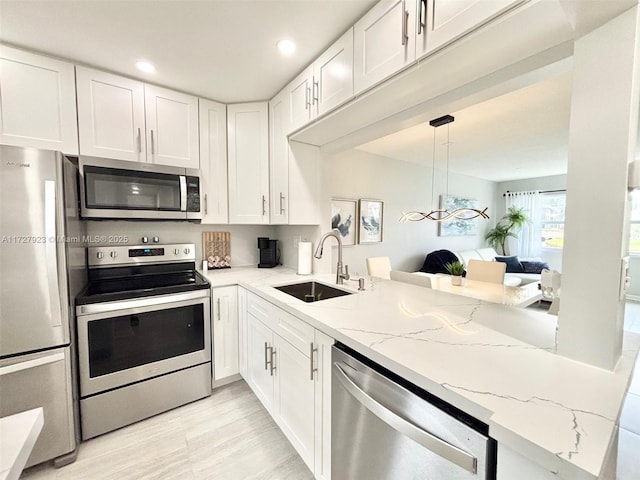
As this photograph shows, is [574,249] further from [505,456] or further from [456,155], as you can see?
[456,155]

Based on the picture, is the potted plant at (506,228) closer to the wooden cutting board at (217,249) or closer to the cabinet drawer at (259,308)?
the wooden cutting board at (217,249)

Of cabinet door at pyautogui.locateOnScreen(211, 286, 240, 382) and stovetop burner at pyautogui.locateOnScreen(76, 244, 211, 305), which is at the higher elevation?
stovetop burner at pyautogui.locateOnScreen(76, 244, 211, 305)

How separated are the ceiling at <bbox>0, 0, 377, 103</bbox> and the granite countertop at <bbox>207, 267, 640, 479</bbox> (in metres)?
1.52

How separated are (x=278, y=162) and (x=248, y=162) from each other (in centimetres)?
31

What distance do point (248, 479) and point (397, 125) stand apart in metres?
2.19

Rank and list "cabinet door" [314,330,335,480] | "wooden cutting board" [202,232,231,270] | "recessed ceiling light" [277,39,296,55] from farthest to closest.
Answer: "wooden cutting board" [202,232,231,270]
"recessed ceiling light" [277,39,296,55]
"cabinet door" [314,330,335,480]

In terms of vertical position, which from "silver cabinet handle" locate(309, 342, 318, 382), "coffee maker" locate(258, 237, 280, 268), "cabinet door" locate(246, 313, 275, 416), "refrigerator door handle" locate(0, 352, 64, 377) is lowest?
"cabinet door" locate(246, 313, 275, 416)

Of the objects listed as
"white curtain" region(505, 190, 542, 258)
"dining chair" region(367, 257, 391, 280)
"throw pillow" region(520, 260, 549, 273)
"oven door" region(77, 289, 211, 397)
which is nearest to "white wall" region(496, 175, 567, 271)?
"white curtain" region(505, 190, 542, 258)

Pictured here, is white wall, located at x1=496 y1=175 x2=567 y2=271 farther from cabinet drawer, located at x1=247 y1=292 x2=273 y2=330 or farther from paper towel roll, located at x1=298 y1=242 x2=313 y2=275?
cabinet drawer, located at x1=247 y1=292 x2=273 y2=330

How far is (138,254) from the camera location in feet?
7.49

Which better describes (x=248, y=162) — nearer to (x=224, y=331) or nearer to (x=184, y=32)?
(x=184, y=32)

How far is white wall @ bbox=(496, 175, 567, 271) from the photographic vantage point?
6027 mm

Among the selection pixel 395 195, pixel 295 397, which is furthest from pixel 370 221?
pixel 295 397

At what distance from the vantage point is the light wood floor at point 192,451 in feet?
4.85
